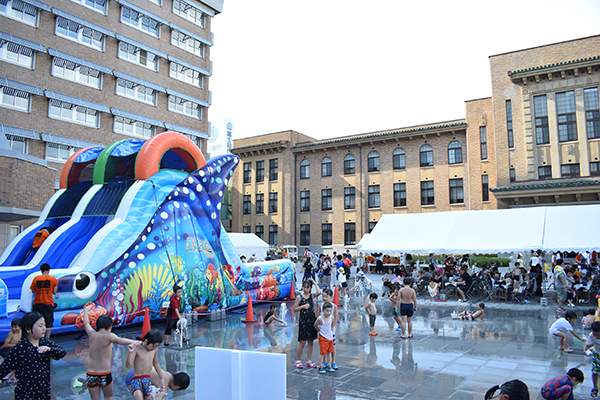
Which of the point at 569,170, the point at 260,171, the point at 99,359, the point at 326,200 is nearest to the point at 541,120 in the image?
the point at 569,170

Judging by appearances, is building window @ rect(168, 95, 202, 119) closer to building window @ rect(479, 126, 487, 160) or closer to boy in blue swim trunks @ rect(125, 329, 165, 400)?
building window @ rect(479, 126, 487, 160)

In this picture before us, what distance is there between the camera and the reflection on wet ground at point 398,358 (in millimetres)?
6742

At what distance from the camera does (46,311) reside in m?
8.74

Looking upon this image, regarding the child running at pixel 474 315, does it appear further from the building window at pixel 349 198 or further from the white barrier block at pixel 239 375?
the building window at pixel 349 198

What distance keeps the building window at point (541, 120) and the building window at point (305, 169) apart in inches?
818

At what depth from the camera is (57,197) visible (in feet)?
44.9

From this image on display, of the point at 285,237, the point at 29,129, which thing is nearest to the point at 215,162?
the point at 29,129

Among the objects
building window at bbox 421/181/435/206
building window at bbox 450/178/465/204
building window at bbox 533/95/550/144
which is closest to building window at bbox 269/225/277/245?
building window at bbox 421/181/435/206

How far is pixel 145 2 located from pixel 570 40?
30.8 metres

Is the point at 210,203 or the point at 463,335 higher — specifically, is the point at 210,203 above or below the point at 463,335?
above

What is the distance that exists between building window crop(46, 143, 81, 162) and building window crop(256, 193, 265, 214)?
2137cm

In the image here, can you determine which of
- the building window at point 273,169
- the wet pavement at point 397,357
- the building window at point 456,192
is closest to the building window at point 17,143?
the wet pavement at point 397,357

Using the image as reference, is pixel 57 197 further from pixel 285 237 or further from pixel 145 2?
pixel 285 237

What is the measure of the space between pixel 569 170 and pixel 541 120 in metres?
3.97
